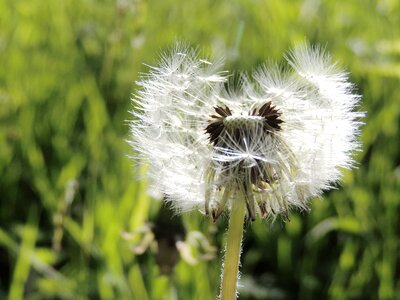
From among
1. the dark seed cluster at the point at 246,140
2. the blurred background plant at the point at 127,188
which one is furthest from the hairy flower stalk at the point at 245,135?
the blurred background plant at the point at 127,188

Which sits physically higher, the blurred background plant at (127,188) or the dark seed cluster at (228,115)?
the blurred background plant at (127,188)

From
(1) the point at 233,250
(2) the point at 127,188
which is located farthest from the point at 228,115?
(2) the point at 127,188

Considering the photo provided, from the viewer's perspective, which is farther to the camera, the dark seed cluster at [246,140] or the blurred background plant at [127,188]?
the blurred background plant at [127,188]

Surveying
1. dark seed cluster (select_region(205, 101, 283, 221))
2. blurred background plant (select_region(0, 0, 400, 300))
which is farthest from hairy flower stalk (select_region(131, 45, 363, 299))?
blurred background plant (select_region(0, 0, 400, 300))

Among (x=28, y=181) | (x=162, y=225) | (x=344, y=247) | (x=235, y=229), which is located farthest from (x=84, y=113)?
(x=235, y=229)

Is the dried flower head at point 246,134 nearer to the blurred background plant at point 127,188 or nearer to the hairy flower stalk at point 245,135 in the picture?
the hairy flower stalk at point 245,135

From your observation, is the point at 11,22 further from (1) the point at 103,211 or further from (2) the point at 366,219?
(2) the point at 366,219
